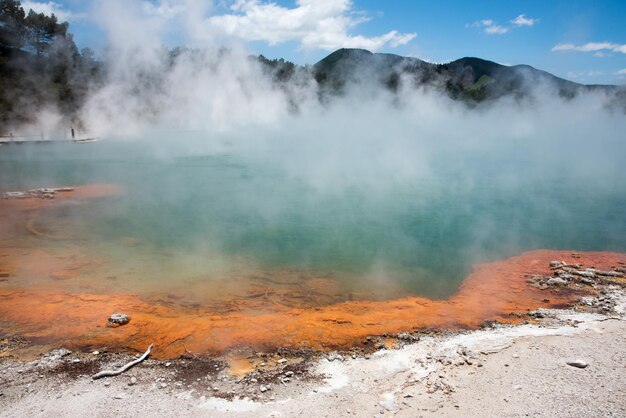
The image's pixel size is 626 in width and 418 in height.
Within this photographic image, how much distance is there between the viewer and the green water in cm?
671

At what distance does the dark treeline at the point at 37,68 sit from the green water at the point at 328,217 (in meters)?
9.06

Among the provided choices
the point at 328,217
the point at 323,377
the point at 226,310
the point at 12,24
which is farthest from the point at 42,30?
the point at 323,377

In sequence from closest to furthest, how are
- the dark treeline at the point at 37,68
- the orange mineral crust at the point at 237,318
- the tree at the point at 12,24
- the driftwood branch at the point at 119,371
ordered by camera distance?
the driftwood branch at the point at 119,371
the orange mineral crust at the point at 237,318
the dark treeline at the point at 37,68
the tree at the point at 12,24

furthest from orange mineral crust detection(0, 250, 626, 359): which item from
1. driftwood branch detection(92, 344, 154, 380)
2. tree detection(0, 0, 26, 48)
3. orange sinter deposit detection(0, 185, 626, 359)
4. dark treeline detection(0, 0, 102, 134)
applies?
tree detection(0, 0, 26, 48)

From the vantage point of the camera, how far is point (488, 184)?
12.9 meters

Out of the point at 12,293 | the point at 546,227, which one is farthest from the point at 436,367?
the point at 546,227

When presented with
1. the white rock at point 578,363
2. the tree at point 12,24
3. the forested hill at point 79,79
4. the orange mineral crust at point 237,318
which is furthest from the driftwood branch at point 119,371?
the tree at point 12,24

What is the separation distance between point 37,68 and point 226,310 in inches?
1139

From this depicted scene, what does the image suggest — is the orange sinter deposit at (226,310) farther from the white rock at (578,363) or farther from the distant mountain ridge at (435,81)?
the distant mountain ridge at (435,81)

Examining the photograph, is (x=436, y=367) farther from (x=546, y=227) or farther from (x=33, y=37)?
(x=33, y=37)

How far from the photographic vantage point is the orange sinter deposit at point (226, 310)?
14.4 ft

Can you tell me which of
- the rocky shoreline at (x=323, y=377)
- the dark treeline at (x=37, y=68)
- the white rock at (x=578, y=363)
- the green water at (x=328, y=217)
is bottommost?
the rocky shoreline at (x=323, y=377)

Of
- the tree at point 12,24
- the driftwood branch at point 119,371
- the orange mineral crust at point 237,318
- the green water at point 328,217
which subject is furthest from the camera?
the tree at point 12,24

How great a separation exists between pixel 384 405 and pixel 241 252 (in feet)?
14.1
